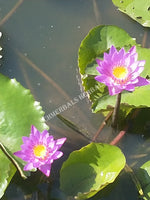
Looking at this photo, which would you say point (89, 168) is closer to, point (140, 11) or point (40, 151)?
point (40, 151)

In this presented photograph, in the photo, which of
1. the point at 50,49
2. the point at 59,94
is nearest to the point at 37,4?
the point at 50,49

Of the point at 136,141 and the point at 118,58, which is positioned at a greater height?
the point at 118,58

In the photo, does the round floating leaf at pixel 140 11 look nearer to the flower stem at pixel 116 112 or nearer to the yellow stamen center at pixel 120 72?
the flower stem at pixel 116 112

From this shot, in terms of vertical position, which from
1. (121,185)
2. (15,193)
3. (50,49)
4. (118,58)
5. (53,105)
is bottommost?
(121,185)

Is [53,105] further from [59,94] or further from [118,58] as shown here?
[118,58]

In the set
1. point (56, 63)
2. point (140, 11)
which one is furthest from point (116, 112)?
→ point (140, 11)

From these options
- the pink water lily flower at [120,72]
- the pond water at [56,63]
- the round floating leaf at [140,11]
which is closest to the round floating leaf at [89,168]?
the pond water at [56,63]
